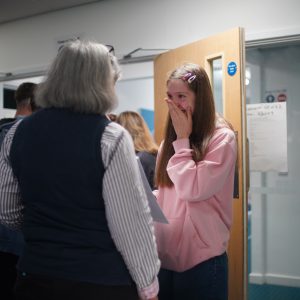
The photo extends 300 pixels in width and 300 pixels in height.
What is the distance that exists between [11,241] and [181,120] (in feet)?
3.30

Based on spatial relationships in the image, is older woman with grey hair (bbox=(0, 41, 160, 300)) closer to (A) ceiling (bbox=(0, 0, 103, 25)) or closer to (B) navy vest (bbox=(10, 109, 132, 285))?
(B) navy vest (bbox=(10, 109, 132, 285))

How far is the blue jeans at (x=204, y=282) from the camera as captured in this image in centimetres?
129

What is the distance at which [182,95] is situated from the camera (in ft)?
4.75

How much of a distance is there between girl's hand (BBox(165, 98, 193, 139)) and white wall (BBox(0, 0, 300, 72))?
142cm

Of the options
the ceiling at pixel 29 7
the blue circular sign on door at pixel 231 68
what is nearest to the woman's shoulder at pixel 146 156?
the blue circular sign on door at pixel 231 68

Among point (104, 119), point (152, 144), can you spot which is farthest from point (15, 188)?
point (152, 144)

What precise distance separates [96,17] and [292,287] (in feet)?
8.74

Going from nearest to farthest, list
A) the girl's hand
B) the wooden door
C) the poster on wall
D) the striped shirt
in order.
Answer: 1. the striped shirt
2. the girl's hand
3. the wooden door
4. the poster on wall

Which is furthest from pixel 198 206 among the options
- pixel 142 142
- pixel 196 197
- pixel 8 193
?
pixel 142 142

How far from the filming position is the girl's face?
4.72 ft

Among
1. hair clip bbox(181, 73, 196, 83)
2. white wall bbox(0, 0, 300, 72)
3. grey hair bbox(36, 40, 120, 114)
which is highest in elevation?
white wall bbox(0, 0, 300, 72)

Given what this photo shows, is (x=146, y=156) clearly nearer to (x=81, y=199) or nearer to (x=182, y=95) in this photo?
(x=182, y=95)

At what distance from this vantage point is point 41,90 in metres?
1.07

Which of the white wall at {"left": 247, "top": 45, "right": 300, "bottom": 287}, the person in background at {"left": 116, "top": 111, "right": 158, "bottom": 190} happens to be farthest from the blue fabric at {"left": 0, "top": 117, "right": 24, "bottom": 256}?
the white wall at {"left": 247, "top": 45, "right": 300, "bottom": 287}
